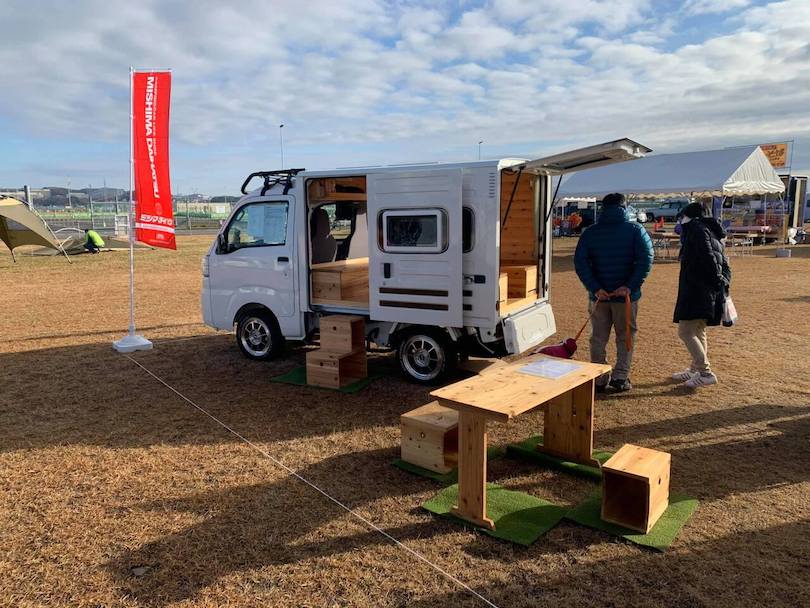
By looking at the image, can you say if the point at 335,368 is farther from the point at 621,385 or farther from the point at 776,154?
the point at 776,154

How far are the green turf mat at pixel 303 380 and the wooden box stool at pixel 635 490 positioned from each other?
312 cm

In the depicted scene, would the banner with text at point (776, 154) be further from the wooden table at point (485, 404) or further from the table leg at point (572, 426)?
the wooden table at point (485, 404)

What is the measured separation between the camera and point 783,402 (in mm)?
5645

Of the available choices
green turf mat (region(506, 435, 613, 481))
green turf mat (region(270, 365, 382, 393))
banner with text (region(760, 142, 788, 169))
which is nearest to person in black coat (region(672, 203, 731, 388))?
green turf mat (region(506, 435, 613, 481))

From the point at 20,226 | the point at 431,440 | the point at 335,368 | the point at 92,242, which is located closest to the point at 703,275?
the point at 431,440

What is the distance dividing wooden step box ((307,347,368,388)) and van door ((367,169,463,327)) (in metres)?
0.61

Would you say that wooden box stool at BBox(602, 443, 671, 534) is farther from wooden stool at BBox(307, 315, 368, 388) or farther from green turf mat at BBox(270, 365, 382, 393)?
wooden stool at BBox(307, 315, 368, 388)

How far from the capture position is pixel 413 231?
230 inches

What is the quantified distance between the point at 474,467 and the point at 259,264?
168 inches

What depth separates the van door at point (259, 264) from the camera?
22.3 feet

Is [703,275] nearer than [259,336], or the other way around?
[703,275]

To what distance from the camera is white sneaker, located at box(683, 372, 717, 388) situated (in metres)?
6.10

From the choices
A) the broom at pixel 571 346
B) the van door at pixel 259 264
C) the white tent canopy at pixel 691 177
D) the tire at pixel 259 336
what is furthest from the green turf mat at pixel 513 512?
the white tent canopy at pixel 691 177

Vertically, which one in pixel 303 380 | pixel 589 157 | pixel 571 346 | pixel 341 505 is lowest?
pixel 341 505
